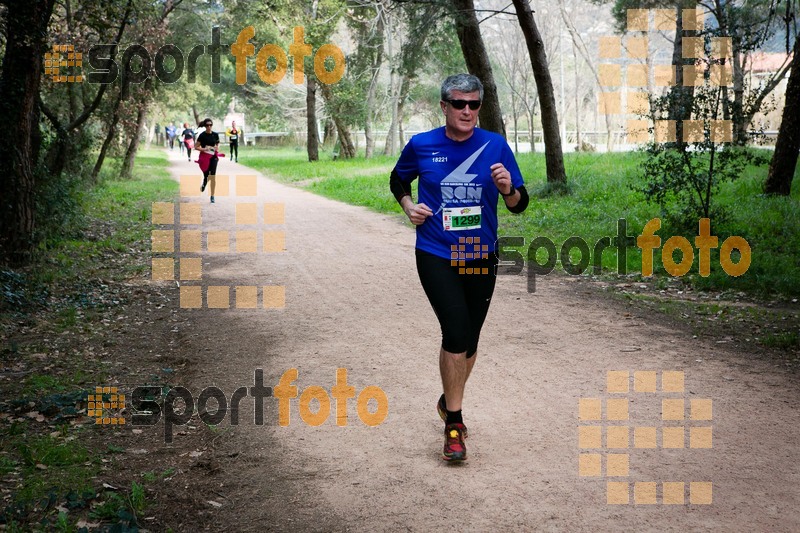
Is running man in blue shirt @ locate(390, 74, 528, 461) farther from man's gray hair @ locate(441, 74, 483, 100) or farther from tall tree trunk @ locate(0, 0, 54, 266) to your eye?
tall tree trunk @ locate(0, 0, 54, 266)

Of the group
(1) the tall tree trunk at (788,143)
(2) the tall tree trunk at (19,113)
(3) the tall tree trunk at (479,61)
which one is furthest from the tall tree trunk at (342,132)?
(2) the tall tree trunk at (19,113)

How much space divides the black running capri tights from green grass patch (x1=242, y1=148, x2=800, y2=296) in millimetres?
6539

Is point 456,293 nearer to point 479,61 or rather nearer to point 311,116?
point 479,61

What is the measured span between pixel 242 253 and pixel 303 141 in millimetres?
57225

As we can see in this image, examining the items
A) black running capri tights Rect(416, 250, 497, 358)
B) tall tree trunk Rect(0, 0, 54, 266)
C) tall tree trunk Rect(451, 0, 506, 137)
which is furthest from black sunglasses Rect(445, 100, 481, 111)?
tall tree trunk Rect(451, 0, 506, 137)

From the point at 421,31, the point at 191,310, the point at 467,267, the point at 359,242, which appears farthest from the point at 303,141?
the point at 467,267

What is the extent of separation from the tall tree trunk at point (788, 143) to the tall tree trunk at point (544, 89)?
197 inches

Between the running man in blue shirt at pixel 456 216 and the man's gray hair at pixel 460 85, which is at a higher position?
the man's gray hair at pixel 460 85

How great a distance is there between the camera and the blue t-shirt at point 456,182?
17.2 ft

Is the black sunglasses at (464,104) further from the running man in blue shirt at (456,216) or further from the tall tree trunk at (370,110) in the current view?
the tall tree trunk at (370,110)

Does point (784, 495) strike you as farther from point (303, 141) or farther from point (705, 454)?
point (303, 141)

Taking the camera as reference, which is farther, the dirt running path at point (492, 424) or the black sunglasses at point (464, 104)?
the black sunglasses at point (464, 104)

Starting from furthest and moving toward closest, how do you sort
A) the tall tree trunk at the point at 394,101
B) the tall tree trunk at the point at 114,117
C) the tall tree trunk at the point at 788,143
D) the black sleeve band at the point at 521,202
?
the tall tree trunk at the point at 394,101 → the tall tree trunk at the point at 114,117 → the tall tree trunk at the point at 788,143 → the black sleeve band at the point at 521,202

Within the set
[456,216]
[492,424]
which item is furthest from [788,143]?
[456,216]
